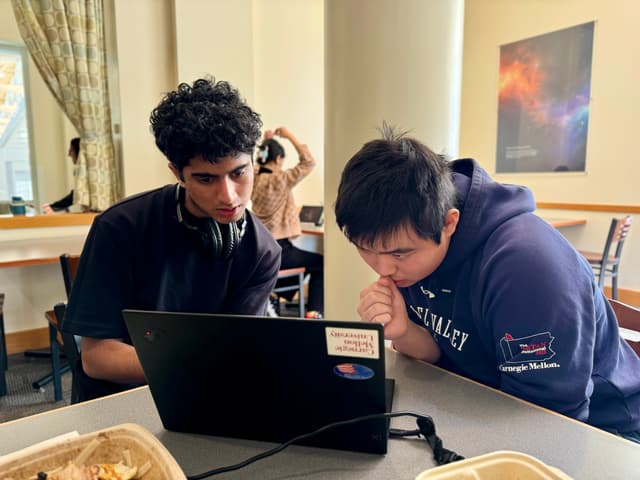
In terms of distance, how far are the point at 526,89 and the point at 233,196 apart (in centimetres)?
415

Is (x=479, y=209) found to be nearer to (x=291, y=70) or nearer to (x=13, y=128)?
(x=291, y=70)

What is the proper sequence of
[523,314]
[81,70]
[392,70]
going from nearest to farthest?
1. [523,314]
2. [392,70]
3. [81,70]

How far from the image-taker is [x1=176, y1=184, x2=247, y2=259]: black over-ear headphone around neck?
112 centimetres

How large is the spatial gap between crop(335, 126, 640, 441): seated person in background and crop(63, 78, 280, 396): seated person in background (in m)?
0.37

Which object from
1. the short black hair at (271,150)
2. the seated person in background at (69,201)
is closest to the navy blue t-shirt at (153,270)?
the short black hair at (271,150)

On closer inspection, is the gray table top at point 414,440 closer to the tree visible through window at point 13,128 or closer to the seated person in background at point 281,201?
the seated person in background at point 281,201

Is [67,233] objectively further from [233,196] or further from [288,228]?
[233,196]

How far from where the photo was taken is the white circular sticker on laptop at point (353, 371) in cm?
54

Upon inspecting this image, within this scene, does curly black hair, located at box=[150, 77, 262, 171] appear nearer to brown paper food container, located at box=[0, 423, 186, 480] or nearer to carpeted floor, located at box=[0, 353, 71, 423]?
brown paper food container, located at box=[0, 423, 186, 480]

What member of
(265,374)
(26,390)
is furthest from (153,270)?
(26,390)

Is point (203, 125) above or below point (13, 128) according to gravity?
below

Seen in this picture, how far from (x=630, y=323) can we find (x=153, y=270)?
3.60 feet

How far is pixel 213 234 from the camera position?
1116 millimetres

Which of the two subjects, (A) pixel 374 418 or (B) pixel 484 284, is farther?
(B) pixel 484 284
